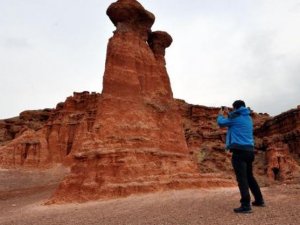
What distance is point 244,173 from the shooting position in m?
9.01

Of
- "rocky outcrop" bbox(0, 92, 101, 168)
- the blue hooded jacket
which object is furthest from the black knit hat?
"rocky outcrop" bbox(0, 92, 101, 168)

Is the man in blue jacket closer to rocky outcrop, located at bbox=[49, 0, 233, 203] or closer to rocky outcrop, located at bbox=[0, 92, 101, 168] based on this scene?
rocky outcrop, located at bbox=[49, 0, 233, 203]

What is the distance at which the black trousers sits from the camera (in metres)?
8.77

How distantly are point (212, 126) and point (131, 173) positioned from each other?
53.0 m

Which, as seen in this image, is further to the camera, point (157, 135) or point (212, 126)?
point (212, 126)

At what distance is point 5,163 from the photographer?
2292 inches

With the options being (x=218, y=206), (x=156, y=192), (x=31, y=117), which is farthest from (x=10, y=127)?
(x=218, y=206)

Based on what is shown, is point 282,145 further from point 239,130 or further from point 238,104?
point 239,130

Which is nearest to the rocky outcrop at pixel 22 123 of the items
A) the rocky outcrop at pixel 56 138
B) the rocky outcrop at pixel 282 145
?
the rocky outcrop at pixel 56 138

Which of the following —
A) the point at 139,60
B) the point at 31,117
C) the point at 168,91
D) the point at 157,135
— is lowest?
the point at 157,135

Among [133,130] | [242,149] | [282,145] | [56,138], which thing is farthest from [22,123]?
[242,149]

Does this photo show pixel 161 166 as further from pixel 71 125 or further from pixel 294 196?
pixel 71 125

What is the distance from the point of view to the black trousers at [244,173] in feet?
28.8

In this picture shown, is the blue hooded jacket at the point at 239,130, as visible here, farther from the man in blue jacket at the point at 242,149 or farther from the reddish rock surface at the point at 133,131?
the reddish rock surface at the point at 133,131
